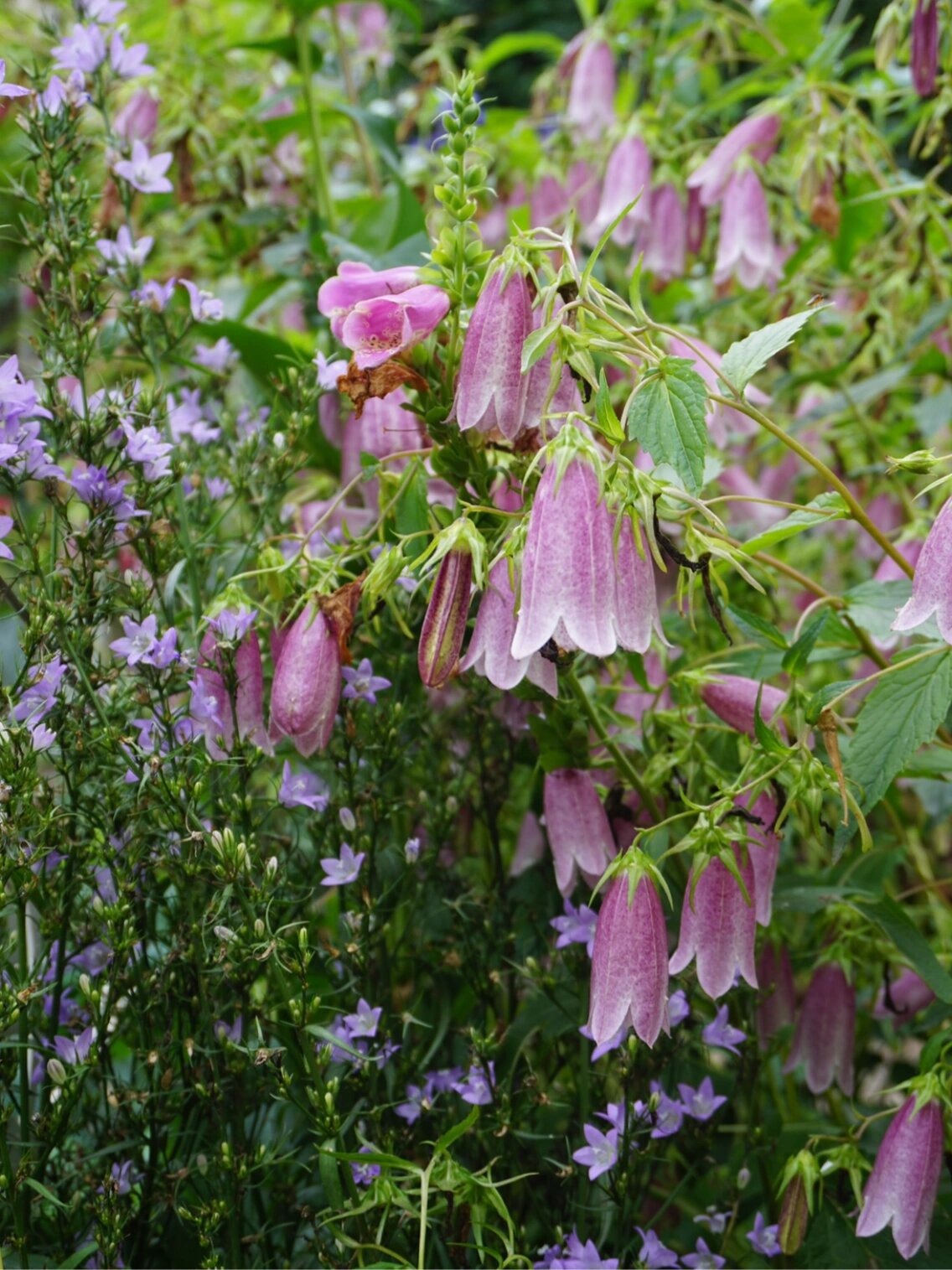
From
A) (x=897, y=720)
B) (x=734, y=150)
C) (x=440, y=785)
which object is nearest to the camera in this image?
(x=897, y=720)

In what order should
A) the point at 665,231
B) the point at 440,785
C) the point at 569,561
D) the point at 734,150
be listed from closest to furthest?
1. the point at 569,561
2. the point at 440,785
3. the point at 734,150
4. the point at 665,231

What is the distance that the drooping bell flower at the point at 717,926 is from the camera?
2.44 ft

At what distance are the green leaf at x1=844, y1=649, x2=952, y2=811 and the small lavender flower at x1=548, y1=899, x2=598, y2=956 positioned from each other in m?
0.21

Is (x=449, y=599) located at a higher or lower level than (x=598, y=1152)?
higher

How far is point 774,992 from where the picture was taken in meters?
0.96

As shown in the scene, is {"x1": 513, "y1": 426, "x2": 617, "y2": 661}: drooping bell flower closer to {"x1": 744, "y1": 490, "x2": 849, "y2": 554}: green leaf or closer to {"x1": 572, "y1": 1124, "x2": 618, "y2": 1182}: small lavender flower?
{"x1": 744, "y1": 490, "x2": 849, "y2": 554}: green leaf

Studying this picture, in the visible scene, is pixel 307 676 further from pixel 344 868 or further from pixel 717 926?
pixel 717 926

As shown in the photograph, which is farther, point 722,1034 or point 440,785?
point 440,785

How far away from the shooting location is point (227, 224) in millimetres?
1576

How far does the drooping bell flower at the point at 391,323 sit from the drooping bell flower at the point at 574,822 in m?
0.32

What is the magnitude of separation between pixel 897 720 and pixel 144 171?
2.44 ft

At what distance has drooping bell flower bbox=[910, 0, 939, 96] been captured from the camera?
1.15 meters

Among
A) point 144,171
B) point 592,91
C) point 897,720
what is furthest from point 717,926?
point 592,91

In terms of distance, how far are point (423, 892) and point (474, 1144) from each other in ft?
0.63
